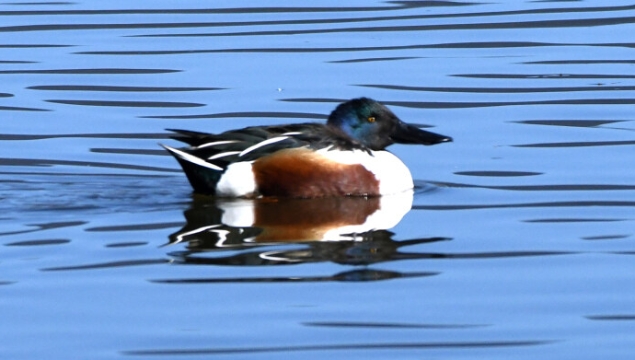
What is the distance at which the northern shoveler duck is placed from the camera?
840cm

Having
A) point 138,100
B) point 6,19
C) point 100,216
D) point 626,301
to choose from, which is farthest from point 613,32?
point 626,301

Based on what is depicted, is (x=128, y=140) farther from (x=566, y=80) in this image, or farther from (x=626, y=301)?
(x=626, y=301)

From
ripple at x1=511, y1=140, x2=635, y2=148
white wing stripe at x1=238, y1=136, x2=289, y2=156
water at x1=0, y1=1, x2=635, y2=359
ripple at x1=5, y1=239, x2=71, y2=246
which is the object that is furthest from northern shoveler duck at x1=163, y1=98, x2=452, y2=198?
ripple at x1=5, y1=239, x2=71, y2=246

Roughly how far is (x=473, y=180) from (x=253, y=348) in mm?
3509

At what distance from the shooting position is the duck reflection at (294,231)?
22.1ft

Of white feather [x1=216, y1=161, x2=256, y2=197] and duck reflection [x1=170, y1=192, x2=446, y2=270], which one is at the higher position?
white feather [x1=216, y1=161, x2=256, y2=197]

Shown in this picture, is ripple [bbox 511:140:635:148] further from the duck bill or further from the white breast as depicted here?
the white breast

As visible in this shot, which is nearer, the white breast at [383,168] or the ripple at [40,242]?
the ripple at [40,242]

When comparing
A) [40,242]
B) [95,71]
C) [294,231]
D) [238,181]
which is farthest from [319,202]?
[95,71]

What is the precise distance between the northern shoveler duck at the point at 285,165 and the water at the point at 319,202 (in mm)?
161

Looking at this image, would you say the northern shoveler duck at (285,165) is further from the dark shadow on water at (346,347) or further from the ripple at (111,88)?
the dark shadow on water at (346,347)

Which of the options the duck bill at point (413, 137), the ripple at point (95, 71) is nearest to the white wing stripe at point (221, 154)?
the duck bill at point (413, 137)

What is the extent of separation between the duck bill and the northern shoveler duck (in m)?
0.39

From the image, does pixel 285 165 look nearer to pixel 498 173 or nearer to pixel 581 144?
pixel 498 173
